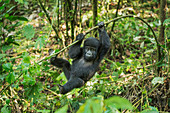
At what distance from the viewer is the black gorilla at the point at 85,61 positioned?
3.12 m

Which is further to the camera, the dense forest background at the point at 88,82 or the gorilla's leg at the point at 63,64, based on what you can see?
the gorilla's leg at the point at 63,64

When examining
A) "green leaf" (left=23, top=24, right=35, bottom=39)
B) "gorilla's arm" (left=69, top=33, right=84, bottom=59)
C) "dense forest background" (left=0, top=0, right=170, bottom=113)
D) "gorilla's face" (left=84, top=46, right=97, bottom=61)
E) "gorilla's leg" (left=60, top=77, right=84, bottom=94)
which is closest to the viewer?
"dense forest background" (left=0, top=0, right=170, bottom=113)

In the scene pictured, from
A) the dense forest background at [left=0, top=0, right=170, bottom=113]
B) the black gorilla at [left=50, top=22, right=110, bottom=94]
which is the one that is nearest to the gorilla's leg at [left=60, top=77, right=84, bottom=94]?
the black gorilla at [left=50, top=22, right=110, bottom=94]

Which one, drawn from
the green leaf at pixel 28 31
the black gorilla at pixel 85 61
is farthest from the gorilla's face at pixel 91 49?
the green leaf at pixel 28 31

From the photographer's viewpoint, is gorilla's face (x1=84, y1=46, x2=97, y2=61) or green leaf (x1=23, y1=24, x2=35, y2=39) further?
gorilla's face (x1=84, y1=46, x2=97, y2=61)

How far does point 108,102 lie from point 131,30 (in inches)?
208

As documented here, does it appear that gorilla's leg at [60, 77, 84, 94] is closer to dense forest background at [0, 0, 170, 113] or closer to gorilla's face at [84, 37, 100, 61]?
dense forest background at [0, 0, 170, 113]

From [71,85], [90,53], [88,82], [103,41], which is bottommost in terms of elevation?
[88,82]

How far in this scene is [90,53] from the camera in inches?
123

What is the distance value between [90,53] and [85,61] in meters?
0.28

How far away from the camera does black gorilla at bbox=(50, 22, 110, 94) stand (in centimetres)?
312

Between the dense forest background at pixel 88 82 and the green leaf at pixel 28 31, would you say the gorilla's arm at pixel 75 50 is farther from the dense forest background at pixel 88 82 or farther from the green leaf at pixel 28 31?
the green leaf at pixel 28 31

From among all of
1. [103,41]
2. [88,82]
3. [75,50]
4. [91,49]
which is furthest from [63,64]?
[88,82]

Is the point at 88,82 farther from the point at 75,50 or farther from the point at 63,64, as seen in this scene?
the point at 75,50
